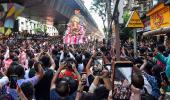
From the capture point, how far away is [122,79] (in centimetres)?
645

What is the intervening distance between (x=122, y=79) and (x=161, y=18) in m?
22.3

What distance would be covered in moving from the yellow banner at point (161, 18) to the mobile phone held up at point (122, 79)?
18606mm

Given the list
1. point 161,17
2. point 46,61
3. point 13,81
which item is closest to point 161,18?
point 161,17

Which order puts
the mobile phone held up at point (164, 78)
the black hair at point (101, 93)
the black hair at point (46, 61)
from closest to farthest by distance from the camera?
the black hair at point (101, 93), the mobile phone held up at point (164, 78), the black hair at point (46, 61)

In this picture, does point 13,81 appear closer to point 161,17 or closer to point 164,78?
point 164,78

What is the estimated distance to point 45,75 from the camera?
8.55 m

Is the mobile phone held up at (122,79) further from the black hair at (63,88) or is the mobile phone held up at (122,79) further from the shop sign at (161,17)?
the shop sign at (161,17)

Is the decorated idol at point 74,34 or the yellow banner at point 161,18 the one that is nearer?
the decorated idol at point 74,34

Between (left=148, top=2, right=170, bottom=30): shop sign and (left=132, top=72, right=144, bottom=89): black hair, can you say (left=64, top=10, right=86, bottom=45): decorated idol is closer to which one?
(left=148, top=2, right=170, bottom=30): shop sign

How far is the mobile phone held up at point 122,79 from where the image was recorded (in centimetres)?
616

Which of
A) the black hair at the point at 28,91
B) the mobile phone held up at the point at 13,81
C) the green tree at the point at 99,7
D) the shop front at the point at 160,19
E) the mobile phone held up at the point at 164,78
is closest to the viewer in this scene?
the black hair at the point at 28,91

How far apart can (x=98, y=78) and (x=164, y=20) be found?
20.5 metres

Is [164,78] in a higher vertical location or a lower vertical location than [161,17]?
lower

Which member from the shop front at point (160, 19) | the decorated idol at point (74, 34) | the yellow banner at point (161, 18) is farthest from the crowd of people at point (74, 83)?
the yellow banner at point (161, 18)
